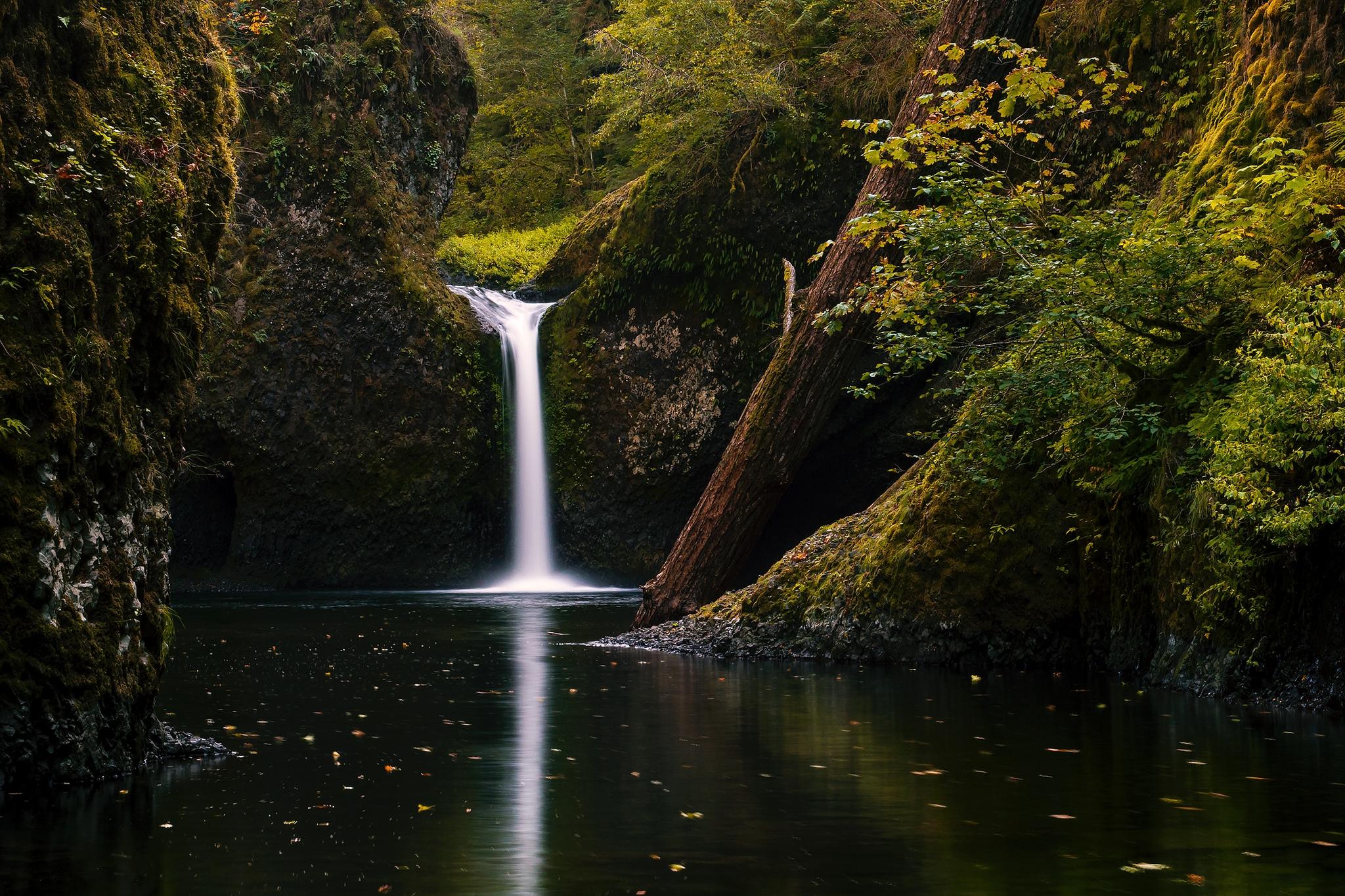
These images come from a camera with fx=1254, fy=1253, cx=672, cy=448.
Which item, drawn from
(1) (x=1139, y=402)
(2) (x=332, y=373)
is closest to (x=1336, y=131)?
(1) (x=1139, y=402)

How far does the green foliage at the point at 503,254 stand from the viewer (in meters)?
29.0

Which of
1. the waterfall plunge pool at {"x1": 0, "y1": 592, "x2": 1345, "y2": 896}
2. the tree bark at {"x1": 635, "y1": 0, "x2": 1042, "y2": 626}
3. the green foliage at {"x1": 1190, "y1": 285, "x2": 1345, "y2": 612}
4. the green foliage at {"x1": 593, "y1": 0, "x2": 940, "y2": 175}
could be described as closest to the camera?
the waterfall plunge pool at {"x1": 0, "y1": 592, "x2": 1345, "y2": 896}

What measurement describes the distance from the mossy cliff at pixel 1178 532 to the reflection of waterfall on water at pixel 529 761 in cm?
144

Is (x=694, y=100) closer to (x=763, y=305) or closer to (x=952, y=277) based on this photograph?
(x=763, y=305)

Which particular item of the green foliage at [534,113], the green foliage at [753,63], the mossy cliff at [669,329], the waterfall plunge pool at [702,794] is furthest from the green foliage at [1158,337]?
the green foliage at [534,113]

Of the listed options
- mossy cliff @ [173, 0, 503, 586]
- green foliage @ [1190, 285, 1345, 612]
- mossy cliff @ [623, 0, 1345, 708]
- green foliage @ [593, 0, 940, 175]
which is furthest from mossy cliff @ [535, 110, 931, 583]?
green foliage @ [1190, 285, 1345, 612]

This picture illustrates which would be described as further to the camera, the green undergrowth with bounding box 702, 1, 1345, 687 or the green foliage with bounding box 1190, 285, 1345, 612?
the green undergrowth with bounding box 702, 1, 1345, 687

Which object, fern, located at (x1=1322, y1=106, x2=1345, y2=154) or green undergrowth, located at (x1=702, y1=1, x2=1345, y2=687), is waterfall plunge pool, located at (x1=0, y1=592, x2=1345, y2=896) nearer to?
green undergrowth, located at (x1=702, y1=1, x2=1345, y2=687)

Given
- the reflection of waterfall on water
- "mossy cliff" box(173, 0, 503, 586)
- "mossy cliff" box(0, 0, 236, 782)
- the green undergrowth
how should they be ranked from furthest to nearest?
"mossy cliff" box(173, 0, 503, 586), the green undergrowth, "mossy cliff" box(0, 0, 236, 782), the reflection of waterfall on water

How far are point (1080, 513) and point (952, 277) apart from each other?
7.12ft

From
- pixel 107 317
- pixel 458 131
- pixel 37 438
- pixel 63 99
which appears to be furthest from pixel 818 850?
pixel 458 131

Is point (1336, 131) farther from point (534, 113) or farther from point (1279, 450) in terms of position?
point (534, 113)

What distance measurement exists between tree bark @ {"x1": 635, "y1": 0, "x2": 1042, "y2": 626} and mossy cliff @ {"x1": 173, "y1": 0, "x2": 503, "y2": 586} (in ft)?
34.7

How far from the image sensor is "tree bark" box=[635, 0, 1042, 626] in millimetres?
11641
